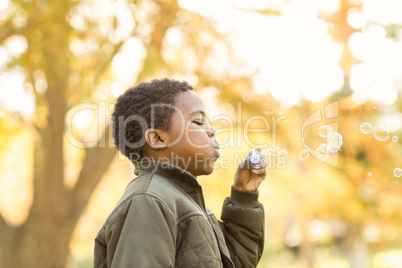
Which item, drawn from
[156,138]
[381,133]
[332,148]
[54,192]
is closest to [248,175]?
[156,138]

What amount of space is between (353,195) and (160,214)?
5.34 metres

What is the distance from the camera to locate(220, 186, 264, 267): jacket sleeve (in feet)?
6.79

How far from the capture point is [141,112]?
74.7 inches

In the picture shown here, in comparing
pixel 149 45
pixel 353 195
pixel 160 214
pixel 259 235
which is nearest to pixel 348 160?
pixel 353 195

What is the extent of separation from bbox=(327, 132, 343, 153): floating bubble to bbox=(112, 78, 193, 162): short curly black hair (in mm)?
1493

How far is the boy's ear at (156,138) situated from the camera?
1839 mm

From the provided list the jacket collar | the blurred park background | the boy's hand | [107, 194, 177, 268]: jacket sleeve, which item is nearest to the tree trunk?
the blurred park background

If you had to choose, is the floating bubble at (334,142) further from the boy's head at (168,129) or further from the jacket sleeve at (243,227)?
the boy's head at (168,129)

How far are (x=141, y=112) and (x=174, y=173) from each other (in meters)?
0.31

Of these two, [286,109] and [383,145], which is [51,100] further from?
[383,145]

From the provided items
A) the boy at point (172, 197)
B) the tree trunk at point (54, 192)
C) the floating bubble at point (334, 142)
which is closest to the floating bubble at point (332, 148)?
the floating bubble at point (334, 142)

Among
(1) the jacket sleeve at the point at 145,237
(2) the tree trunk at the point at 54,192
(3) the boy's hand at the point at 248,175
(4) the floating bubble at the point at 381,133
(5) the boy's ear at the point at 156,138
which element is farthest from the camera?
(2) the tree trunk at the point at 54,192

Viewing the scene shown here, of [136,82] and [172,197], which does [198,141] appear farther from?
[136,82]

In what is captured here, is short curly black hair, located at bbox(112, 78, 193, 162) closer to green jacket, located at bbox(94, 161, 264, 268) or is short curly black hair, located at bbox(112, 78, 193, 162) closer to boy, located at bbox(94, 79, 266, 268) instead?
boy, located at bbox(94, 79, 266, 268)
